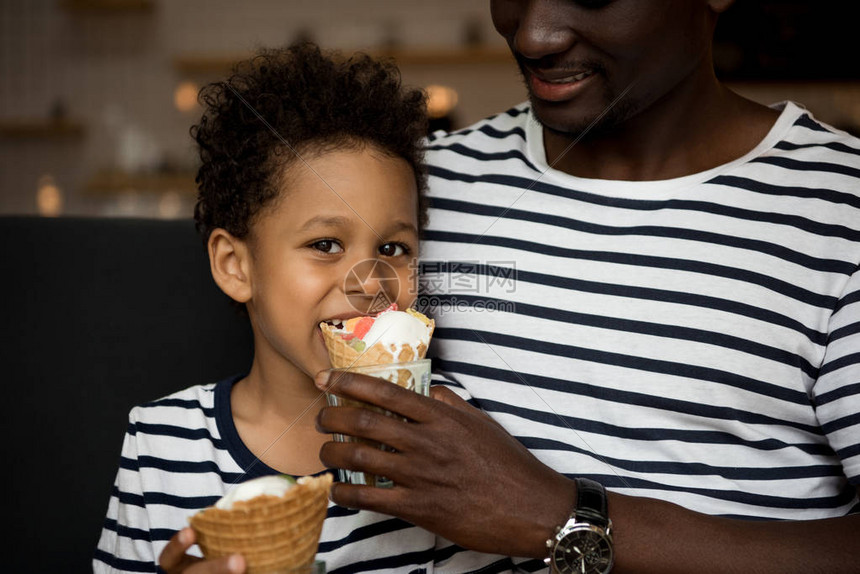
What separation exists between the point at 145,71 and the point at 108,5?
0.56m

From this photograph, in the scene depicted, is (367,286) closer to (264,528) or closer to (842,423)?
(264,528)

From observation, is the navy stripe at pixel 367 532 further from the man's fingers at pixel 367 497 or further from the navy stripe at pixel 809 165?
the navy stripe at pixel 809 165

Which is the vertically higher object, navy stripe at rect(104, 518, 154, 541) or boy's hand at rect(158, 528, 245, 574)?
navy stripe at rect(104, 518, 154, 541)

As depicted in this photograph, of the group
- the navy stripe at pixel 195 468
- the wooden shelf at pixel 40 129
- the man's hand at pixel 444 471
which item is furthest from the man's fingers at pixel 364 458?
the wooden shelf at pixel 40 129

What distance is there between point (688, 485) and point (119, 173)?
5767mm

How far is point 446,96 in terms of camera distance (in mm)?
6520

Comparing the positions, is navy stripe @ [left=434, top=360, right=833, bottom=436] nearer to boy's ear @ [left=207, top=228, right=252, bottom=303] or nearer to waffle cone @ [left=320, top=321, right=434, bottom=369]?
waffle cone @ [left=320, top=321, right=434, bottom=369]

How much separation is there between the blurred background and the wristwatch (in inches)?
204

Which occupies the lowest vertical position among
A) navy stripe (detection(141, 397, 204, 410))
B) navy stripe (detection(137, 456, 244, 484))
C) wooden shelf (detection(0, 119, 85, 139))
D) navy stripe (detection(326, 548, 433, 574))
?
navy stripe (detection(326, 548, 433, 574))

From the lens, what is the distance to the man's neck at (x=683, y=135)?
1727 millimetres

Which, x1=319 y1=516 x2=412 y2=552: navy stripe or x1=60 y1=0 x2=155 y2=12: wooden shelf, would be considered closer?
x1=319 y1=516 x2=412 y2=552: navy stripe

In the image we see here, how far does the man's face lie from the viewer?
1.55m

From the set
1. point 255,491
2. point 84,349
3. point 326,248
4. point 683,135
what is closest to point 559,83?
point 683,135

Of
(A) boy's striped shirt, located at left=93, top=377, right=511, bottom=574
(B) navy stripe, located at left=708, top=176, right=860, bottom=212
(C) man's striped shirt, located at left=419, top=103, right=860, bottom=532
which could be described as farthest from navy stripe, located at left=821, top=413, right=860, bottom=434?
(A) boy's striped shirt, located at left=93, top=377, right=511, bottom=574
